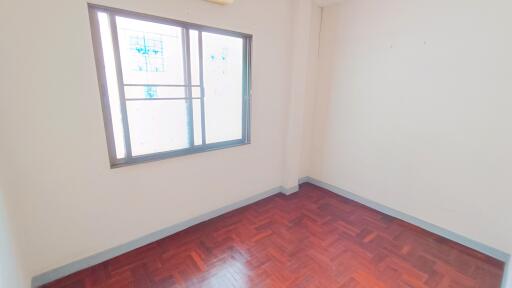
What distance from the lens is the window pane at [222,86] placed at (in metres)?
2.40

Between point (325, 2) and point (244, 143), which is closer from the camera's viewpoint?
point (244, 143)

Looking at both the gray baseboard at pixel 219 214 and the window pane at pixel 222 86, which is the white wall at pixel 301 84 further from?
the window pane at pixel 222 86

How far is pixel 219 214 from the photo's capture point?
2730mm

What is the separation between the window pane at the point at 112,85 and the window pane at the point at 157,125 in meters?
0.09

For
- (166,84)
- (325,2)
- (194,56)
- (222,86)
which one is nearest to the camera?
(166,84)

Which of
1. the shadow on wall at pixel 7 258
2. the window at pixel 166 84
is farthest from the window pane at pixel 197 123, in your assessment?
the shadow on wall at pixel 7 258

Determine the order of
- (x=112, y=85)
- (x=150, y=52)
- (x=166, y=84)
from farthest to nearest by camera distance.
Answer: (x=166, y=84) → (x=150, y=52) → (x=112, y=85)

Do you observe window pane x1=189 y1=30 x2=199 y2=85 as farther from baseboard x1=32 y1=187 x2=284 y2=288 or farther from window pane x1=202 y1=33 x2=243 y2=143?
baseboard x1=32 y1=187 x2=284 y2=288

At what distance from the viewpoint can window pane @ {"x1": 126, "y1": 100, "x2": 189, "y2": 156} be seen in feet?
6.67

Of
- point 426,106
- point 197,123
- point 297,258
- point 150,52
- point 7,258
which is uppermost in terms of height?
point 150,52

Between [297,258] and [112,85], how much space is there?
222 cm

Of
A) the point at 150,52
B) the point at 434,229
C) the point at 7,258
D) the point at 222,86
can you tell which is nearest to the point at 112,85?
the point at 150,52

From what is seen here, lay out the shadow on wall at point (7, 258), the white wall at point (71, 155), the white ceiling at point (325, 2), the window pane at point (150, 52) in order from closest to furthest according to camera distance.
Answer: the shadow on wall at point (7, 258)
the white wall at point (71, 155)
the window pane at point (150, 52)
the white ceiling at point (325, 2)

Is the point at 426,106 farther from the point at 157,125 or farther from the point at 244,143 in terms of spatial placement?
the point at 157,125
